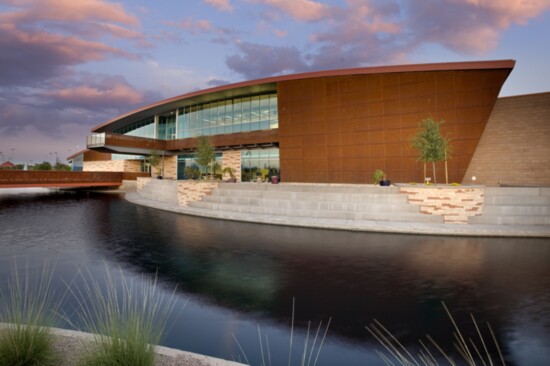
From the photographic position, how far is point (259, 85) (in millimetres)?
32125

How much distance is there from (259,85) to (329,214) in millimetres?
19140

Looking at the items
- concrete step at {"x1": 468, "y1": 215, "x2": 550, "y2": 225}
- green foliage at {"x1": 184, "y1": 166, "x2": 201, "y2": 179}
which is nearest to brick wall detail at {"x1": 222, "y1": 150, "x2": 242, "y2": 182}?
green foliage at {"x1": 184, "y1": 166, "x2": 201, "y2": 179}

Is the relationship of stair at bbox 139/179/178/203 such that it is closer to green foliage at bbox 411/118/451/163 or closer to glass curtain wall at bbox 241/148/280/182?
glass curtain wall at bbox 241/148/280/182

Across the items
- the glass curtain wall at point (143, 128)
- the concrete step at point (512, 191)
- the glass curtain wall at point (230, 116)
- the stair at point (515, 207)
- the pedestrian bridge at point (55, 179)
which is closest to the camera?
the stair at point (515, 207)

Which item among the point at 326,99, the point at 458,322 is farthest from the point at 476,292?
the point at 326,99

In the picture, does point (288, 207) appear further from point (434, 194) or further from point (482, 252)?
point (482, 252)

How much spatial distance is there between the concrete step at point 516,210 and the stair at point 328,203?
250cm

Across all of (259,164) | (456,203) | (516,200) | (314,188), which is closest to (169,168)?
(259,164)

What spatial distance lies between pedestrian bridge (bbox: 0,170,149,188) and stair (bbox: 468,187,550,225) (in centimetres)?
4177

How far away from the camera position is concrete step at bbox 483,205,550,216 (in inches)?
603

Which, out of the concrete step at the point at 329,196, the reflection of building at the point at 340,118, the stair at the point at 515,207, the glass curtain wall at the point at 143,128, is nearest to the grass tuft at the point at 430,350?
the concrete step at the point at 329,196

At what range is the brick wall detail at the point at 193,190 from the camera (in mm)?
23469

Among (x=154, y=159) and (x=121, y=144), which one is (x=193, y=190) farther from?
(x=154, y=159)

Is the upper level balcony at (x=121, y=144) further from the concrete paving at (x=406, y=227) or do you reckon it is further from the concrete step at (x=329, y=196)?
the concrete paving at (x=406, y=227)
